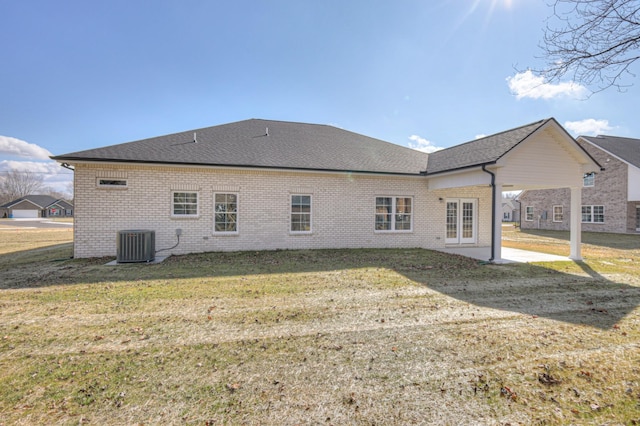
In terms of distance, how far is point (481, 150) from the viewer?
11.4 metres

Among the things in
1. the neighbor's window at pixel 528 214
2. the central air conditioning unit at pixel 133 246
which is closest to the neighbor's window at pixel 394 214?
the central air conditioning unit at pixel 133 246

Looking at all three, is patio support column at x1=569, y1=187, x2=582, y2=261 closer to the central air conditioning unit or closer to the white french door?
the white french door

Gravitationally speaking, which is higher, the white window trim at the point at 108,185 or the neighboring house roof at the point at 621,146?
the neighboring house roof at the point at 621,146

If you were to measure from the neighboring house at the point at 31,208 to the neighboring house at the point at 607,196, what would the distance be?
96098mm

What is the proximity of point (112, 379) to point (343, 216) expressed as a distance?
1008cm

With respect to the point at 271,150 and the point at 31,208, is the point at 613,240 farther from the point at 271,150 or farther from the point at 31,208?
the point at 31,208

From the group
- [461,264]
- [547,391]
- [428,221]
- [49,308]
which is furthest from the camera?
[428,221]

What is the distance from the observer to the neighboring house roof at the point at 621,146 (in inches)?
929

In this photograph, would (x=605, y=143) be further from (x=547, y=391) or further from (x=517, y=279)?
(x=547, y=391)

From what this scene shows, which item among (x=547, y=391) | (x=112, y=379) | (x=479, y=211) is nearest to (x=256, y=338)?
(x=112, y=379)

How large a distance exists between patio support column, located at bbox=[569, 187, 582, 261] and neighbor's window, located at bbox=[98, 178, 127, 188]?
16868mm

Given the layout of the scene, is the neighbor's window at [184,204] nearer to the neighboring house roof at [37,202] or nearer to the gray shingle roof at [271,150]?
the gray shingle roof at [271,150]

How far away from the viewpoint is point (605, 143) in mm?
25844

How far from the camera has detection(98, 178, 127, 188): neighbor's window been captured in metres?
10.2
